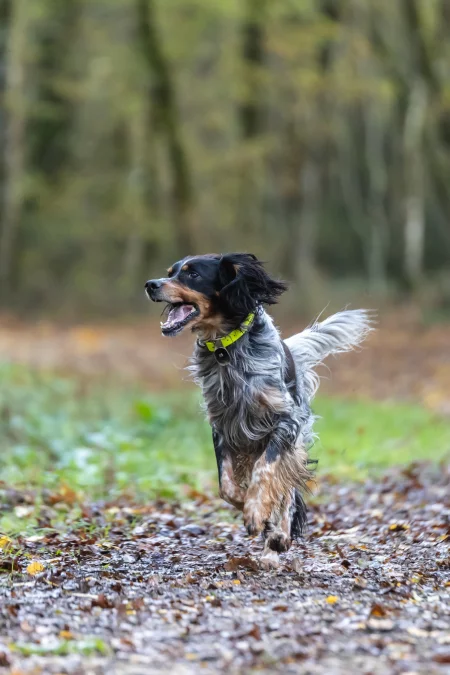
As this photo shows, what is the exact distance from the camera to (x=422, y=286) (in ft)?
98.6

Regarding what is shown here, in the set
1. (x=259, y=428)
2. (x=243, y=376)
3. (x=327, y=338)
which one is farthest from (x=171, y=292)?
(x=327, y=338)

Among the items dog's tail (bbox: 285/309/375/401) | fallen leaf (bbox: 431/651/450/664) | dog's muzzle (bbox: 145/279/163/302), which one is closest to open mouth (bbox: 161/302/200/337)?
dog's muzzle (bbox: 145/279/163/302)

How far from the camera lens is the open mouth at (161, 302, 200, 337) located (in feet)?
23.2

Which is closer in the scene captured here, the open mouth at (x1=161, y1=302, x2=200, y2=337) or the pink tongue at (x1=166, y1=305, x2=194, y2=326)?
the open mouth at (x1=161, y1=302, x2=200, y2=337)

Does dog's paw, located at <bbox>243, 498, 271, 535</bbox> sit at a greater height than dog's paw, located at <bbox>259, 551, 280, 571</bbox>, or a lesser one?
greater

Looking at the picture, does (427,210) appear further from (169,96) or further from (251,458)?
(251,458)

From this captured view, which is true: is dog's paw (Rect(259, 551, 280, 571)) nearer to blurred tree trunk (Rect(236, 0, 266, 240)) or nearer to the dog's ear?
the dog's ear

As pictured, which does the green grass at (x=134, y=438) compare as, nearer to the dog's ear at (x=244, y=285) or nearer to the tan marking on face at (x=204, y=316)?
the tan marking on face at (x=204, y=316)

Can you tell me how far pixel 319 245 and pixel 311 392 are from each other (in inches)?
1188

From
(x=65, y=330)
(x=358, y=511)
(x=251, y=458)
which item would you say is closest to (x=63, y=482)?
(x=358, y=511)

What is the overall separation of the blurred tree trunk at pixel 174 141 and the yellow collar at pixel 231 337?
22108 mm

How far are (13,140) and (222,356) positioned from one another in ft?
81.8

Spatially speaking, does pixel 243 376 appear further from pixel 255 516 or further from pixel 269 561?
pixel 269 561

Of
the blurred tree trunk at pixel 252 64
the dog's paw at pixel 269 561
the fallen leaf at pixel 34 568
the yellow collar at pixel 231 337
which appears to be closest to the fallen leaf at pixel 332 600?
the dog's paw at pixel 269 561
